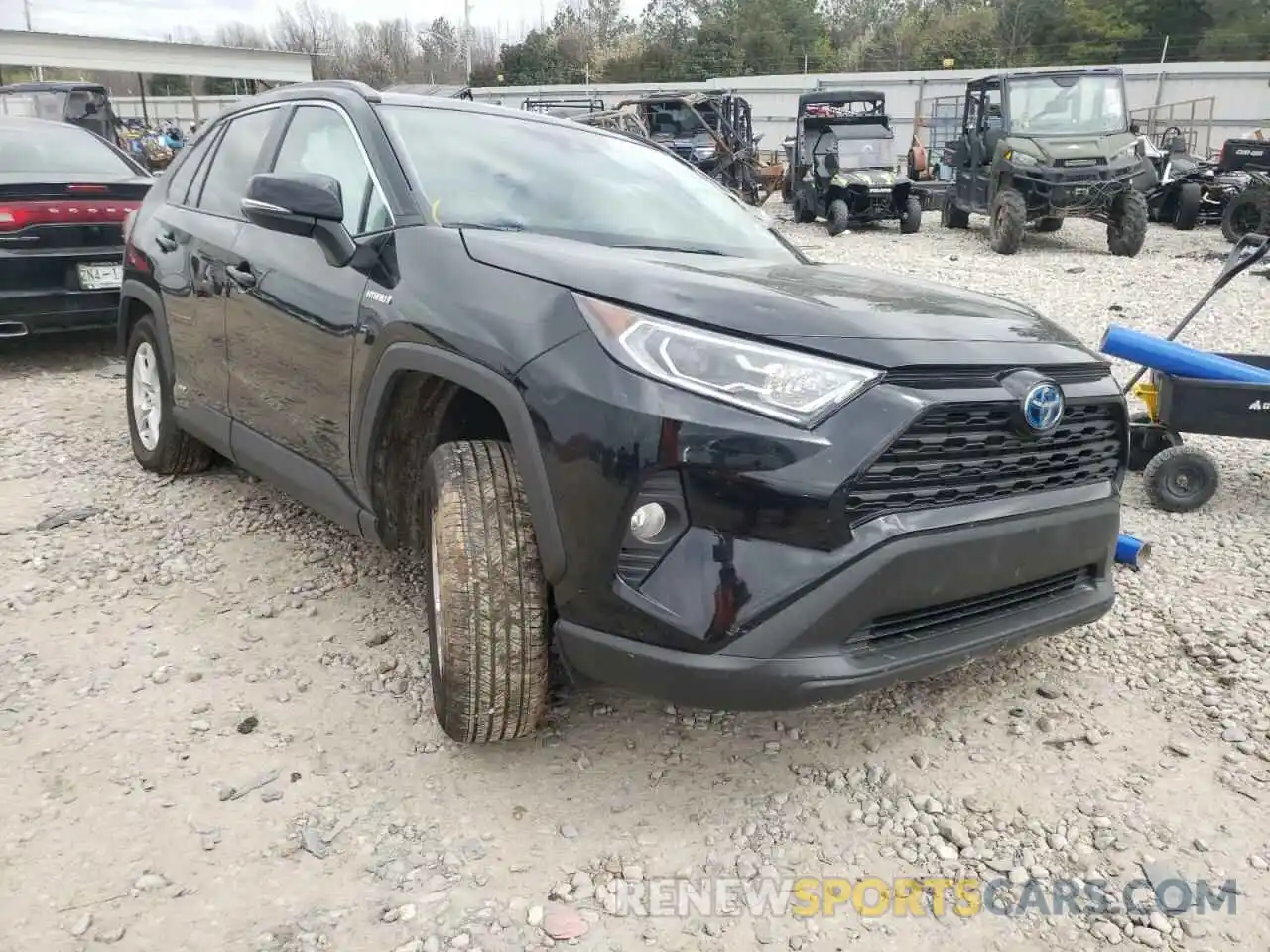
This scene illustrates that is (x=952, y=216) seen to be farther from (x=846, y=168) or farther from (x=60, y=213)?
(x=60, y=213)

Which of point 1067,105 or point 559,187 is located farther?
point 1067,105

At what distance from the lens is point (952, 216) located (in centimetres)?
1605

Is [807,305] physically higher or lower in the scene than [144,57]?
lower

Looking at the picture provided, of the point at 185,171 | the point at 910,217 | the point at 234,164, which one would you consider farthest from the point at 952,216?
the point at 234,164

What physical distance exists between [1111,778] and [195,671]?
2622mm

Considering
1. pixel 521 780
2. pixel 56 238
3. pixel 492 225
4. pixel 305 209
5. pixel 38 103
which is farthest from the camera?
pixel 38 103

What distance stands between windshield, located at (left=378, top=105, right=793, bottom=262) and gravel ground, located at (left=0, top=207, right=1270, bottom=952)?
1.39m

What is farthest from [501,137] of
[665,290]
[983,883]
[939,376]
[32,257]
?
[32,257]

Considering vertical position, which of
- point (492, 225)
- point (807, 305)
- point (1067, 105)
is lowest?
point (807, 305)

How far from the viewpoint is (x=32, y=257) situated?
5980 millimetres

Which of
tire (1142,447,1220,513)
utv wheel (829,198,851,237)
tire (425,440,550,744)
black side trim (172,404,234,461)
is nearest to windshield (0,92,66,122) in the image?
utv wheel (829,198,851,237)

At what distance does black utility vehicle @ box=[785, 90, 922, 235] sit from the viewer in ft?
51.2

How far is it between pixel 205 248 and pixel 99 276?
3.05 m

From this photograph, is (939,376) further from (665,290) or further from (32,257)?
(32,257)
